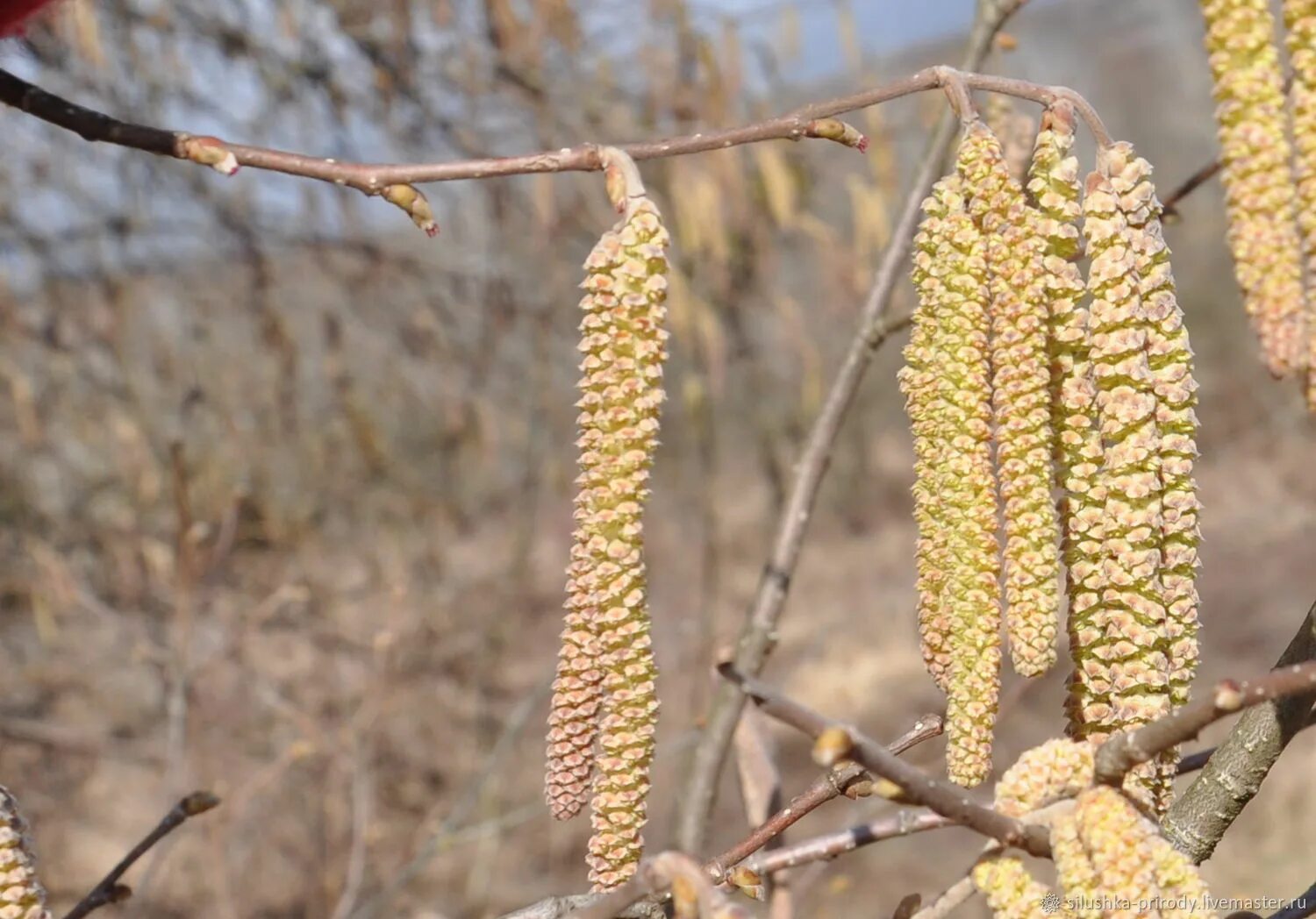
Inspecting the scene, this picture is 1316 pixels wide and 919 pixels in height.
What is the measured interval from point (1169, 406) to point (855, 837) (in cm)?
25

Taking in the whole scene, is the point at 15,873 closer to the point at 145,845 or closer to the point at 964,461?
the point at 145,845

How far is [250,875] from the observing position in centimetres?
366

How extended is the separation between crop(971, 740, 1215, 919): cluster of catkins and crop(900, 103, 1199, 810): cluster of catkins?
0.14 feet

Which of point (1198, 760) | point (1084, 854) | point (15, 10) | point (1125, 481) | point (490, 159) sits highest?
point (15, 10)

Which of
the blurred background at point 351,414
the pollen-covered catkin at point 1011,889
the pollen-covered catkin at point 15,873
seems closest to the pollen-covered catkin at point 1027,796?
the pollen-covered catkin at point 1011,889

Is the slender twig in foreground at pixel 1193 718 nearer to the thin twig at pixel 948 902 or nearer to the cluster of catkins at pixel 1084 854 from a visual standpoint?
the cluster of catkins at pixel 1084 854

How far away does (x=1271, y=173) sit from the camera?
539mm

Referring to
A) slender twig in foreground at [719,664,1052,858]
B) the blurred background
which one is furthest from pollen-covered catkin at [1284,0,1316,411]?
the blurred background

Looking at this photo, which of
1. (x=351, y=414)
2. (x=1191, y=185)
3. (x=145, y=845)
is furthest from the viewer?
(x=351, y=414)

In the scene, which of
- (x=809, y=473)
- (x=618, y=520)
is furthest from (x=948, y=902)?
(x=809, y=473)

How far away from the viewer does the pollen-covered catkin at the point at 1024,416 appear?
57 centimetres

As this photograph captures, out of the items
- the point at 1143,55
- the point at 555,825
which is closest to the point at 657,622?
the point at 555,825

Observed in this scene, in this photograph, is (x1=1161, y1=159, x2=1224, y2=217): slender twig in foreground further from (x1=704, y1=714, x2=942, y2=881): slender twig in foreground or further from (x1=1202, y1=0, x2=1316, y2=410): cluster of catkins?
(x1=704, y1=714, x2=942, y2=881): slender twig in foreground

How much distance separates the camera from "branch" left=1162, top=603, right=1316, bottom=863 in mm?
732
